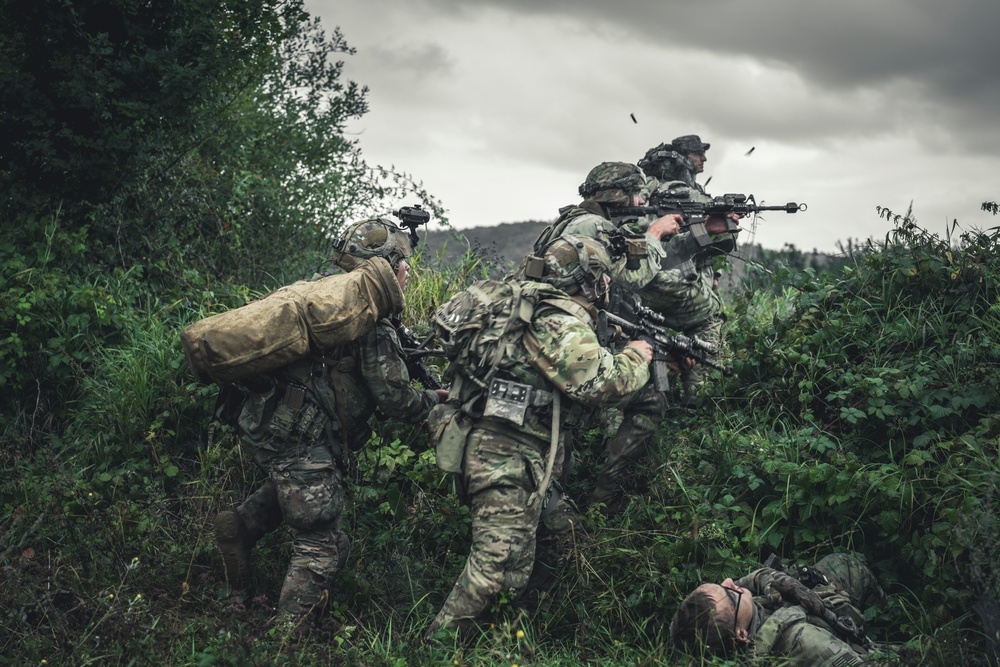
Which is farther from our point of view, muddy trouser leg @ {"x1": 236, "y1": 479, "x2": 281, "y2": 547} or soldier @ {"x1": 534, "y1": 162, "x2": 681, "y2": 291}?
soldier @ {"x1": 534, "y1": 162, "x2": 681, "y2": 291}

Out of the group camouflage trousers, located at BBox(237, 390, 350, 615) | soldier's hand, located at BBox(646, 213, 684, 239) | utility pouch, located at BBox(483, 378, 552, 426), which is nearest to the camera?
utility pouch, located at BBox(483, 378, 552, 426)

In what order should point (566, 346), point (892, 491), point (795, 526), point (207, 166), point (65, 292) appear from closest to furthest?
1. point (566, 346)
2. point (892, 491)
3. point (795, 526)
4. point (65, 292)
5. point (207, 166)

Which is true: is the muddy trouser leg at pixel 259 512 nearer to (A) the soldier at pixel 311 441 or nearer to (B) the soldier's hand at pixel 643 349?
(A) the soldier at pixel 311 441

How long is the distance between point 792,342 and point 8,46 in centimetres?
616

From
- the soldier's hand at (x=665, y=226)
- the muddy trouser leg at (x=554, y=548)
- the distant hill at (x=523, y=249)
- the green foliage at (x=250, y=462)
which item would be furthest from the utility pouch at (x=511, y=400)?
the distant hill at (x=523, y=249)

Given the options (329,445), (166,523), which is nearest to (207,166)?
(166,523)

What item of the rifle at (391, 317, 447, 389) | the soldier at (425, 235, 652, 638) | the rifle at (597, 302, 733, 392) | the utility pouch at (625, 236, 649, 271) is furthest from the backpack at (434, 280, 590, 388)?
the rifle at (597, 302, 733, 392)

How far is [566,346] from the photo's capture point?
404 centimetres

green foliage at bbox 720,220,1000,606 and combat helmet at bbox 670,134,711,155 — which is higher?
combat helmet at bbox 670,134,711,155

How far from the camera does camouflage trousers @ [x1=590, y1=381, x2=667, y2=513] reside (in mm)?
5195

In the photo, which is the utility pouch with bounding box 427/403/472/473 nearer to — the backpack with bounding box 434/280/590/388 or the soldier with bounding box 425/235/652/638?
the soldier with bounding box 425/235/652/638

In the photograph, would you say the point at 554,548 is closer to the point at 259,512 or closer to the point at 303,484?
the point at 303,484

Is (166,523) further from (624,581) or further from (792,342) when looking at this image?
(792,342)

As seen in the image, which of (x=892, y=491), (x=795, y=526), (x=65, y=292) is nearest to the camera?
(x=892, y=491)
